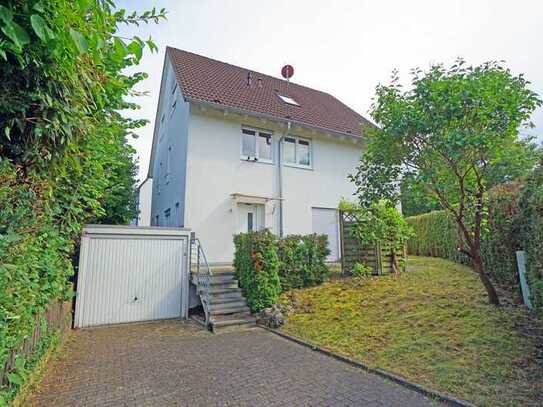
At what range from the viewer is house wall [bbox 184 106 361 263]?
10.5 m

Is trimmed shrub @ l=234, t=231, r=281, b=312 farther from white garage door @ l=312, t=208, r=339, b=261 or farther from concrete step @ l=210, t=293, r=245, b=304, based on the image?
white garage door @ l=312, t=208, r=339, b=261

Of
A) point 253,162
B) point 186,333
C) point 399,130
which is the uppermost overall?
point 253,162

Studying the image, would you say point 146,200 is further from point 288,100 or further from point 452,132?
point 452,132

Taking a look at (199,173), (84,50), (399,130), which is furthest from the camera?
(199,173)

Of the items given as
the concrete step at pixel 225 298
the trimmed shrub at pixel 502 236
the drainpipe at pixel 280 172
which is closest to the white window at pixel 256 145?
the drainpipe at pixel 280 172

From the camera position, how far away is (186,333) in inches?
270

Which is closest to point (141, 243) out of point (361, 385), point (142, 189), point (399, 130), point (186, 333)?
point (186, 333)

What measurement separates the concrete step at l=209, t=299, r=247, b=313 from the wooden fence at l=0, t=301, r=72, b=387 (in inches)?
120

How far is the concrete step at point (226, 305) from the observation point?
24.9 ft

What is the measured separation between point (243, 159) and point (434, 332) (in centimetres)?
819

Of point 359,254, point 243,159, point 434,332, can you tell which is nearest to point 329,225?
point 359,254

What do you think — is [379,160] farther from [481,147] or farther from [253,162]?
[253,162]

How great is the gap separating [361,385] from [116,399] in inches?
124

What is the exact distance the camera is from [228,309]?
7.65 meters
